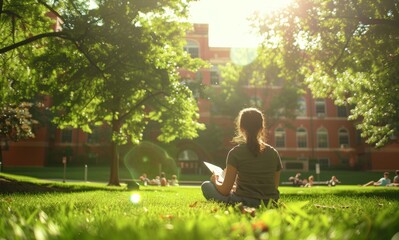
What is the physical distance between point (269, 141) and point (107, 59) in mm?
39039

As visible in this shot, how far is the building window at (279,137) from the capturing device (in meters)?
Answer: 47.1

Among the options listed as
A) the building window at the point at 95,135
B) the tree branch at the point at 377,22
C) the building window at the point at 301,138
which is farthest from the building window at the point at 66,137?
the tree branch at the point at 377,22

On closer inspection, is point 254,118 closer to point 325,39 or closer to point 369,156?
point 325,39

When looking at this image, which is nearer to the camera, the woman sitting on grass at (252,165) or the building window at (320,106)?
the woman sitting on grass at (252,165)

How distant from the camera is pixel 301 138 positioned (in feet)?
156

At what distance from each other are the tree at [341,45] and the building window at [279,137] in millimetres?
30857

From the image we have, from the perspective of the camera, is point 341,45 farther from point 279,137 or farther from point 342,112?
point 342,112

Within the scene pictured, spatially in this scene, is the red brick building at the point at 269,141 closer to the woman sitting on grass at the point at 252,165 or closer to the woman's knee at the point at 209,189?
the woman's knee at the point at 209,189

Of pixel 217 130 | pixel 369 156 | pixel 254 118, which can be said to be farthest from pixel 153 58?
pixel 369 156

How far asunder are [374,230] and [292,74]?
14.4m

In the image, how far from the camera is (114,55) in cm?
965

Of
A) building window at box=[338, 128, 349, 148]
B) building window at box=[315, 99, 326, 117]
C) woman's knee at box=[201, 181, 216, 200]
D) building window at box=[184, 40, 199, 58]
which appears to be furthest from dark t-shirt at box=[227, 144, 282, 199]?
building window at box=[338, 128, 349, 148]

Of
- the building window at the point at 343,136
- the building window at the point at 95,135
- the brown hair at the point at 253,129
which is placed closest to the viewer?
the brown hair at the point at 253,129

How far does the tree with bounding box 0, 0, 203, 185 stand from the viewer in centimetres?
973
